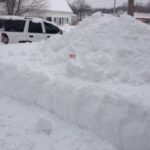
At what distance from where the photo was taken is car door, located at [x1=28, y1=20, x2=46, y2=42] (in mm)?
15414

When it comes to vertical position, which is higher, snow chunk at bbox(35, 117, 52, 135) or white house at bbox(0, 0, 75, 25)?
snow chunk at bbox(35, 117, 52, 135)

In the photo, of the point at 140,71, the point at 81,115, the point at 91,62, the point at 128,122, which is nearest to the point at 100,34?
the point at 91,62

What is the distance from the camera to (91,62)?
729 centimetres

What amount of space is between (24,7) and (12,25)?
20713mm

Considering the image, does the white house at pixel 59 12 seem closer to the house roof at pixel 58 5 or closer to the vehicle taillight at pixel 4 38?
the house roof at pixel 58 5

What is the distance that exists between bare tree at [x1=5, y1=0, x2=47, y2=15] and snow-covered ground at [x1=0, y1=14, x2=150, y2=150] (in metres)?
25.4

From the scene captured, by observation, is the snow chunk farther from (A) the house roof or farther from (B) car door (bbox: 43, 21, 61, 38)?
(A) the house roof

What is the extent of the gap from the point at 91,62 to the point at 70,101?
52.2 inches

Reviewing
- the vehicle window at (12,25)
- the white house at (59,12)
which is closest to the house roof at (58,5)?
the white house at (59,12)

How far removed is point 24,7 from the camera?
35.8m

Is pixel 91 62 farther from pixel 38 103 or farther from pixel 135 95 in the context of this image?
pixel 135 95

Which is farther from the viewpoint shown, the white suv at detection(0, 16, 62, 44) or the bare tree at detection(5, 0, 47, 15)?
the bare tree at detection(5, 0, 47, 15)

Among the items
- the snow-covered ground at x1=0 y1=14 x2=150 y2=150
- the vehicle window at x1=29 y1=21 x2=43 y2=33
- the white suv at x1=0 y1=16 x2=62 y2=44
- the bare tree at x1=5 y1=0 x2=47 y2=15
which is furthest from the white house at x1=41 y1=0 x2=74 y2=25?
the snow-covered ground at x1=0 y1=14 x2=150 y2=150

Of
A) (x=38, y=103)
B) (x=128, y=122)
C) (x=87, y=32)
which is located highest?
(x=87, y=32)
